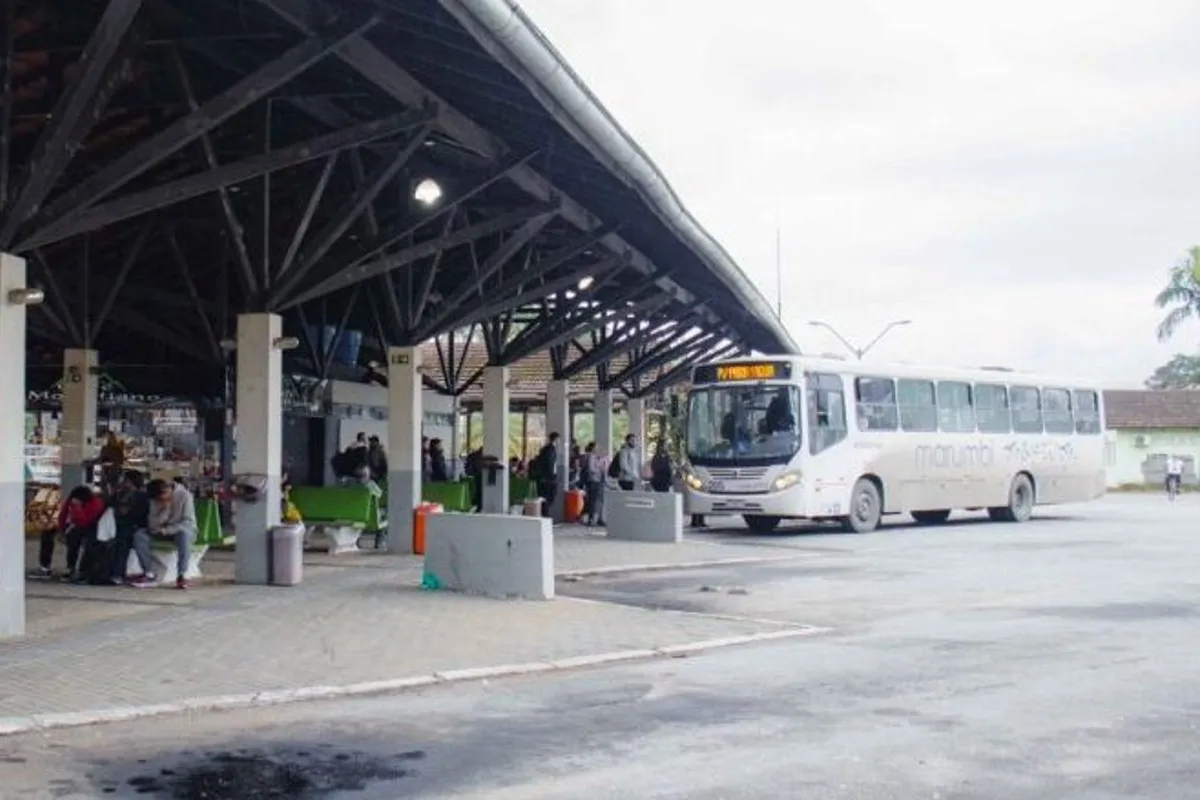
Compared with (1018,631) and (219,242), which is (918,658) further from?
(219,242)

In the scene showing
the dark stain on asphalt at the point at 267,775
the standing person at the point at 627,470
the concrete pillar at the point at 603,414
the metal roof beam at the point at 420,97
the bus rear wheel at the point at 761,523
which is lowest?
the dark stain on asphalt at the point at 267,775

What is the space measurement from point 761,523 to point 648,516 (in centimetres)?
555

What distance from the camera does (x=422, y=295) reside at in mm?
19172

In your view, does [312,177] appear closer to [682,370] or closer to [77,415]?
[77,415]

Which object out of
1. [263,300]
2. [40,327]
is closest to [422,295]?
[263,300]

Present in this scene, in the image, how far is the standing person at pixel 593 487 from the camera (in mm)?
26453

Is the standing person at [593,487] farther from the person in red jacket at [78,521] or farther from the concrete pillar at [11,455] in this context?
the concrete pillar at [11,455]

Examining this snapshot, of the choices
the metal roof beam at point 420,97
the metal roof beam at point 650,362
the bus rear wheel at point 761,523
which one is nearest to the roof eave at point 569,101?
the metal roof beam at point 420,97

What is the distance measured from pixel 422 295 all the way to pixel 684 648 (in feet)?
31.9

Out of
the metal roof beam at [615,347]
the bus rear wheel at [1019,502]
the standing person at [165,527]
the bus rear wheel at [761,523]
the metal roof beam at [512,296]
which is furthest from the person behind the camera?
the metal roof beam at [615,347]

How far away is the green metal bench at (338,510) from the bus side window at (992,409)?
46.6 ft

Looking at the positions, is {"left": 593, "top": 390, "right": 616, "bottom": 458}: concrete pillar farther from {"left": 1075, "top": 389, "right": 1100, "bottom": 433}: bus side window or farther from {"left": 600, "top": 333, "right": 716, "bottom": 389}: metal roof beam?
{"left": 1075, "top": 389, "right": 1100, "bottom": 433}: bus side window

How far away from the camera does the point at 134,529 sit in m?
14.5

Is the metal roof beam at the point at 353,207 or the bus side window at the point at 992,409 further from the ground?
the metal roof beam at the point at 353,207
